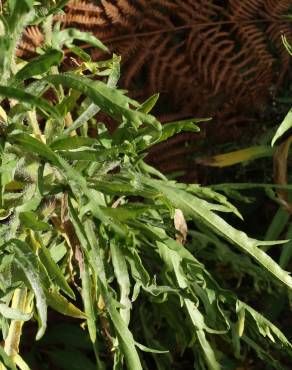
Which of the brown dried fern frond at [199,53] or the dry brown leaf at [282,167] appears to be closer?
the dry brown leaf at [282,167]

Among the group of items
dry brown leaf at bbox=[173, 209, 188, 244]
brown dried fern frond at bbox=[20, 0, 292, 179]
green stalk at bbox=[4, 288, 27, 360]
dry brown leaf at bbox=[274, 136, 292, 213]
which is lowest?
green stalk at bbox=[4, 288, 27, 360]

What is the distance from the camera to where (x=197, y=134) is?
155 centimetres

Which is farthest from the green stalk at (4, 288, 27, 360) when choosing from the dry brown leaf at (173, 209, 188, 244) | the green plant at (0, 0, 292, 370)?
the dry brown leaf at (173, 209, 188, 244)

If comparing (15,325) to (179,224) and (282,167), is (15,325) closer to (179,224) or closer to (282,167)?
(179,224)

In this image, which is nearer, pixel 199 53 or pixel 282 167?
pixel 282 167

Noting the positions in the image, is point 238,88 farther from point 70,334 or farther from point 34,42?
point 70,334

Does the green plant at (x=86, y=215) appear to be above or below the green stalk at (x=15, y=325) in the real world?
above

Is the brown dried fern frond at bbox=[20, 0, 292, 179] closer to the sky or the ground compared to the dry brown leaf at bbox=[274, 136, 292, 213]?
closer to the sky

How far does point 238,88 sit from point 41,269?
2.60 feet

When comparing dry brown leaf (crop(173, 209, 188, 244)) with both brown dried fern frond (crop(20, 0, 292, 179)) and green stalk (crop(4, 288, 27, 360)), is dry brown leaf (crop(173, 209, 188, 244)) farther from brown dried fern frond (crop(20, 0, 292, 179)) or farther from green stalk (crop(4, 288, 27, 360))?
brown dried fern frond (crop(20, 0, 292, 179))

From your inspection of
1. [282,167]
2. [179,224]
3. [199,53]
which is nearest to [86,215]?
[179,224]

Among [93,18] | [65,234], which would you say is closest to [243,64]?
[93,18]

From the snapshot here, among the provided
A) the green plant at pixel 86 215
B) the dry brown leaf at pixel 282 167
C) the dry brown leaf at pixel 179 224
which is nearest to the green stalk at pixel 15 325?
the green plant at pixel 86 215

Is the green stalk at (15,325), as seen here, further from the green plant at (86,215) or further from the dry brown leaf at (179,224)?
the dry brown leaf at (179,224)
